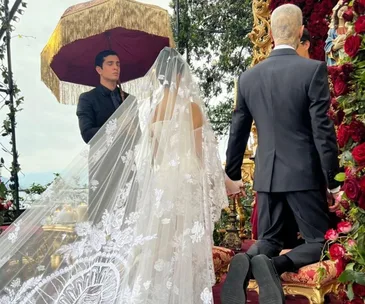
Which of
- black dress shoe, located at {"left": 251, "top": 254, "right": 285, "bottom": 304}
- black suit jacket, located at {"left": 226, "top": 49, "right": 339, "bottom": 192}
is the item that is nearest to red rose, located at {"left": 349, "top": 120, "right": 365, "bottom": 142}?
black suit jacket, located at {"left": 226, "top": 49, "right": 339, "bottom": 192}

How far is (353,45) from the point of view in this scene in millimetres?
1815

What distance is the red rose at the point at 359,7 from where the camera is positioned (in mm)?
1826

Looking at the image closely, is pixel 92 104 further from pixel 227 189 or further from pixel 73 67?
pixel 227 189

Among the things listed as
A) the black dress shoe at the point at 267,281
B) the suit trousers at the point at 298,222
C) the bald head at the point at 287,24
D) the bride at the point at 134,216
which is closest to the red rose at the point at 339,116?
the suit trousers at the point at 298,222

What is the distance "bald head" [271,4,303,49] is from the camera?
2342 mm

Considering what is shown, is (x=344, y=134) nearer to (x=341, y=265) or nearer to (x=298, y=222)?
(x=341, y=265)

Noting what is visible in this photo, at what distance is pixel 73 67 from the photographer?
12.1ft

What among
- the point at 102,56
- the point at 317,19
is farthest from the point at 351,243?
the point at 317,19

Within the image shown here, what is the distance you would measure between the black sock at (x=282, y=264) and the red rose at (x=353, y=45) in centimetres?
106

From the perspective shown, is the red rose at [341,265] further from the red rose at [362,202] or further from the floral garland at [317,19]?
the floral garland at [317,19]

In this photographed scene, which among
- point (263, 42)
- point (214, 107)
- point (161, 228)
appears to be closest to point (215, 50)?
point (214, 107)

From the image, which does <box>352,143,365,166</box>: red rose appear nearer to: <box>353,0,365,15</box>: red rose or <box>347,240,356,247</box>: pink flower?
<box>347,240,356,247</box>: pink flower

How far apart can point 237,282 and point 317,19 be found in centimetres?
310

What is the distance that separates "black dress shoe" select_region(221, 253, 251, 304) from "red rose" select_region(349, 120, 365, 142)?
796 millimetres
